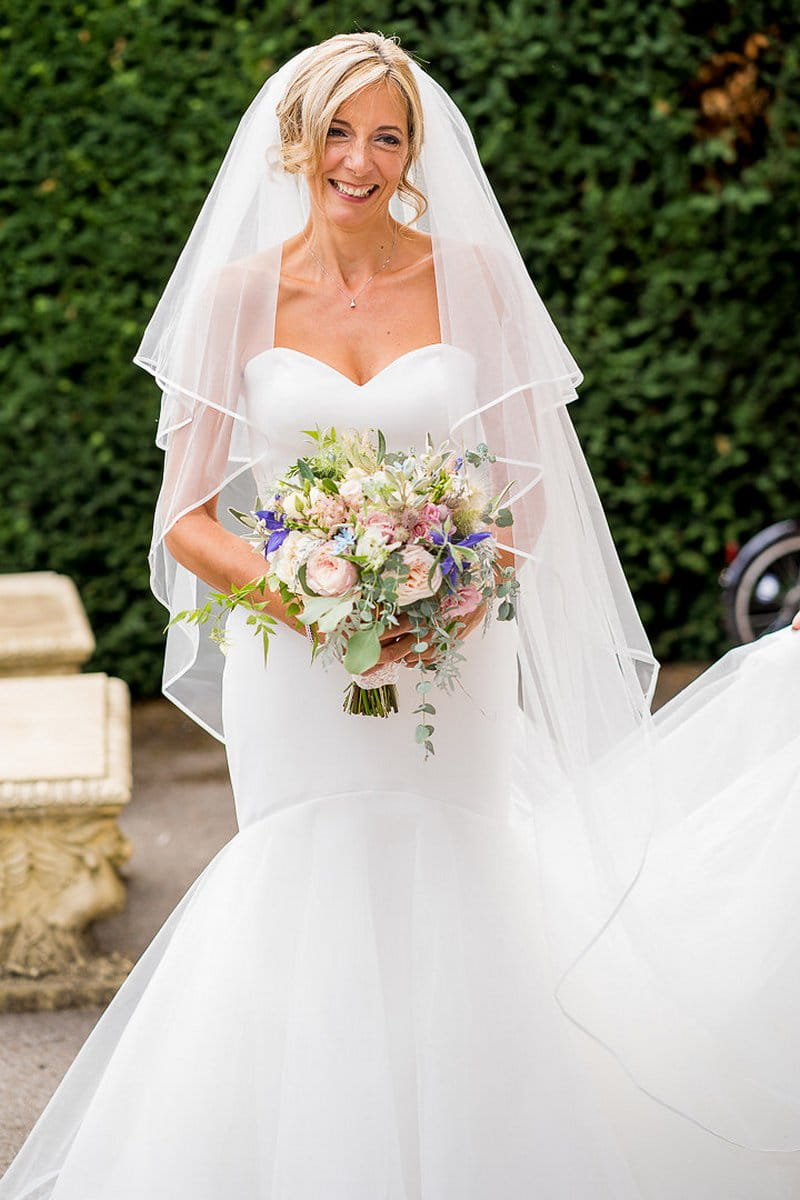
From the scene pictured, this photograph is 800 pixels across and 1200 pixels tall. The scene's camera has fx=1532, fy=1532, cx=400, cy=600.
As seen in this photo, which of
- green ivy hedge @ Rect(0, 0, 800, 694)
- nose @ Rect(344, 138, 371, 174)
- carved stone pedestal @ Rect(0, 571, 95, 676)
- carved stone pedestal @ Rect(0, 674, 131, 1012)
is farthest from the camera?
green ivy hedge @ Rect(0, 0, 800, 694)

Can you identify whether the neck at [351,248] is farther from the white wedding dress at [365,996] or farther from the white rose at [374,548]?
the white rose at [374,548]

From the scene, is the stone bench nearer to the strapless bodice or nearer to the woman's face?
the strapless bodice

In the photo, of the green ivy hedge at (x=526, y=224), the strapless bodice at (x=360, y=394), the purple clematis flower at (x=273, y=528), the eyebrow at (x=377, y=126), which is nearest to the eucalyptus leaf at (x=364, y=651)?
the purple clematis flower at (x=273, y=528)

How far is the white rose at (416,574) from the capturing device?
104 inches

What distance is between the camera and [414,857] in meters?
3.07

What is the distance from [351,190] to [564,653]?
40.6 inches

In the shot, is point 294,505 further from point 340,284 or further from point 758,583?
point 758,583

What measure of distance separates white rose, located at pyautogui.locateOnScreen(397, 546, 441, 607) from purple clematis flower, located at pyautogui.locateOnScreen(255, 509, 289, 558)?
229 millimetres

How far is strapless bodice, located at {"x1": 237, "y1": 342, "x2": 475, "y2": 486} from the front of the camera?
305 cm

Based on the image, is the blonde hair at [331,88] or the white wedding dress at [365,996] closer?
the white wedding dress at [365,996]

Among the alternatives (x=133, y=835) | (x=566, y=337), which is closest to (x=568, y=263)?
(x=566, y=337)

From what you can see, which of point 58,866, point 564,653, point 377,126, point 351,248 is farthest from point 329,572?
point 58,866

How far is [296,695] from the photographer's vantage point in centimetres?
307

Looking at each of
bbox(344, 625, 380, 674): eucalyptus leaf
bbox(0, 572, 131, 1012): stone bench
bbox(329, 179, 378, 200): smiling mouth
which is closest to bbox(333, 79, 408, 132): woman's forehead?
bbox(329, 179, 378, 200): smiling mouth
